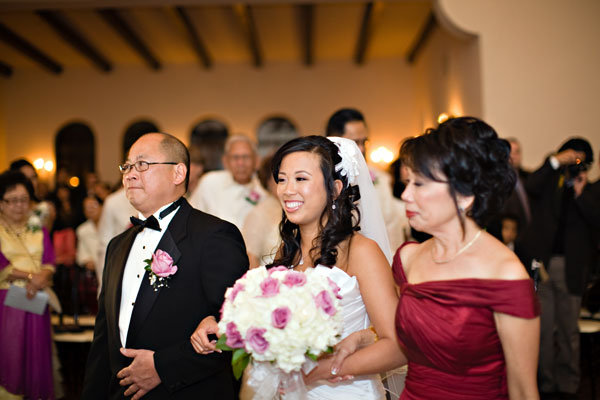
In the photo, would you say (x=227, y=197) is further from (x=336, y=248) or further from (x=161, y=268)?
(x=336, y=248)

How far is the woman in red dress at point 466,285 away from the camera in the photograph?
185 centimetres

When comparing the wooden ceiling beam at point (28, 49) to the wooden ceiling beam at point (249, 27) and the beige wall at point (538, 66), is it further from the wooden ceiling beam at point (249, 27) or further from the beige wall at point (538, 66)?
the beige wall at point (538, 66)

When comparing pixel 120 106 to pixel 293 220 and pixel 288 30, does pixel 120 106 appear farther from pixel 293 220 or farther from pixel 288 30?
pixel 293 220

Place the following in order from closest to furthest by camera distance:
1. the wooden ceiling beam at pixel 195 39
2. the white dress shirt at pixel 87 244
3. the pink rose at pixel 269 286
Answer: the pink rose at pixel 269 286 → the white dress shirt at pixel 87 244 → the wooden ceiling beam at pixel 195 39

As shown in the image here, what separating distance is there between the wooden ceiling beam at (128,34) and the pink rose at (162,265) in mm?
10293

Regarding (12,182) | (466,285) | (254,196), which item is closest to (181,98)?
(254,196)

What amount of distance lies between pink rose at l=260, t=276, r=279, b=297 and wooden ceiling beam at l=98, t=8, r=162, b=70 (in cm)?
1094

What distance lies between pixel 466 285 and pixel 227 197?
3.70 m

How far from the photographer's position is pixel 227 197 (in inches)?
212

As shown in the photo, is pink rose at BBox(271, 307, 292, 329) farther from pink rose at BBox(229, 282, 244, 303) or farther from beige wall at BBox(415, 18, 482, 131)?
beige wall at BBox(415, 18, 482, 131)

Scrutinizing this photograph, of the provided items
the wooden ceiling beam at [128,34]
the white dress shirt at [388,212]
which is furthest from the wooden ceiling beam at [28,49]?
the white dress shirt at [388,212]

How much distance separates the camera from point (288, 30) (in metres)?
13.4

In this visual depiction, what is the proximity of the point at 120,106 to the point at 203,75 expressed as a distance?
7.94ft

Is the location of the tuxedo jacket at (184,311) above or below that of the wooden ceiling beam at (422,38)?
below
